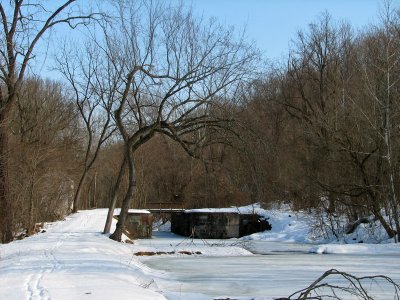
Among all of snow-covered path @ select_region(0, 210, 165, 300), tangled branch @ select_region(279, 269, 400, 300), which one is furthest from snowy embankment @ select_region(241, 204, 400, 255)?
tangled branch @ select_region(279, 269, 400, 300)

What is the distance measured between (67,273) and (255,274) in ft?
15.5

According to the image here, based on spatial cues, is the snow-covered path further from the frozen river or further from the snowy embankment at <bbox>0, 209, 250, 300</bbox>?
the frozen river

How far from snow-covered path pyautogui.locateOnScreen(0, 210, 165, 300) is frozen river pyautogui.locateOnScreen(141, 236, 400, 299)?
963mm

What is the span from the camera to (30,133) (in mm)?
34219

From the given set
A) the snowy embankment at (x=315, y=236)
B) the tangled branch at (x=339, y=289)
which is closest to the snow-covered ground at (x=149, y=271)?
the snowy embankment at (x=315, y=236)

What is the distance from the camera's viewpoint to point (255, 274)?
12977 millimetres

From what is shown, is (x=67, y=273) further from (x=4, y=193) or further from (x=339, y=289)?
(x=4, y=193)

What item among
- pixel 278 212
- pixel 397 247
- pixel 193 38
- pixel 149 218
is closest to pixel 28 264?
pixel 193 38

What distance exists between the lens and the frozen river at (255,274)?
10094 mm

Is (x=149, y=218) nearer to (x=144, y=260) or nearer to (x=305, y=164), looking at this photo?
(x=305, y=164)

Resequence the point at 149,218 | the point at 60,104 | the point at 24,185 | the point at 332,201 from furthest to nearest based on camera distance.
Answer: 1. the point at 60,104
2. the point at 149,218
3. the point at 332,201
4. the point at 24,185

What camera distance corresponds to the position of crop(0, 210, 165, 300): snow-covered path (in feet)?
26.9

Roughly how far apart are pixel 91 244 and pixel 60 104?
26397 mm

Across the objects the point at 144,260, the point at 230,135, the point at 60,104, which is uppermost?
the point at 60,104
